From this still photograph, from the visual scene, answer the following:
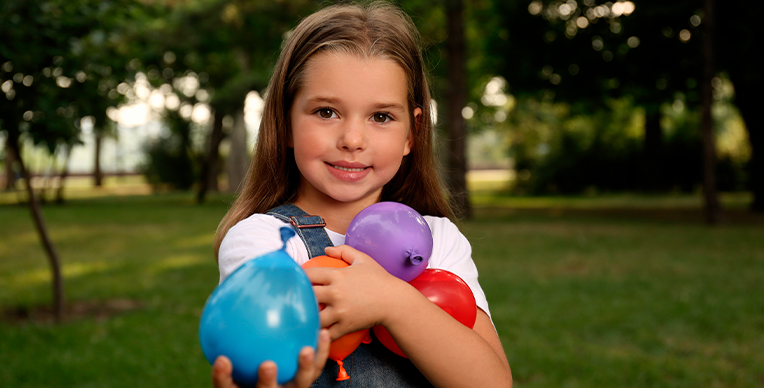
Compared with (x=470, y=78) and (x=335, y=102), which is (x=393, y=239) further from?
(x=470, y=78)

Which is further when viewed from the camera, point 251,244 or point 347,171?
point 347,171

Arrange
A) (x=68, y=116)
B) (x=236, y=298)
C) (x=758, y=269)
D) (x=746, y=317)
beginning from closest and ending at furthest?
(x=236, y=298)
(x=68, y=116)
(x=746, y=317)
(x=758, y=269)

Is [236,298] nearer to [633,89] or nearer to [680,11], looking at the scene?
[680,11]

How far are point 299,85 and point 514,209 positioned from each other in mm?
17226

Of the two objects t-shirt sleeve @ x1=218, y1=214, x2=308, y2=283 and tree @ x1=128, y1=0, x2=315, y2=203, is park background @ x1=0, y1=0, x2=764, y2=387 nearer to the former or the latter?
tree @ x1=128, y1=0, x2=315, y2=203

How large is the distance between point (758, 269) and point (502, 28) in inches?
409

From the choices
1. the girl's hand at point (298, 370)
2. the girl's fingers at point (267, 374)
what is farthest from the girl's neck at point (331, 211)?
the girl's fingers at point (267, 374)

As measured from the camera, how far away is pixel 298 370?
3.83 ft

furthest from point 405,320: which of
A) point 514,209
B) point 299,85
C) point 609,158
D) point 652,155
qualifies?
point 609,158

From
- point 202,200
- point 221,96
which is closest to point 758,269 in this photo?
point 221,96

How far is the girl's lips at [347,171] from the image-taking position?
163 centimetres

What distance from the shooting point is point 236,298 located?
3.70ft

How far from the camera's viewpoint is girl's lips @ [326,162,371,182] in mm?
1628

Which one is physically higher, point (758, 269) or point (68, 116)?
point (68, 116)
